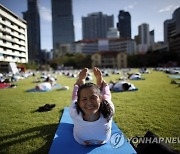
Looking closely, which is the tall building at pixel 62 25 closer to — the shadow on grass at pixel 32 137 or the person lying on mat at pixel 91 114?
the shadow on grass at pixel 32 137

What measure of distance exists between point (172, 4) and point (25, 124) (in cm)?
872

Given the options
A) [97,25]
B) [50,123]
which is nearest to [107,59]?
[50,123]

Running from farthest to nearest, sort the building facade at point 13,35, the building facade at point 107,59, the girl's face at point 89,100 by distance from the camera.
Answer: the building facade at point 107,59, the building facade at point 13,35, the girl's face at point 89,100

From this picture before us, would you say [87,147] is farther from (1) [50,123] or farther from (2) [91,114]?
(1) [50,123]

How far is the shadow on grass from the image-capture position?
369 centimetres

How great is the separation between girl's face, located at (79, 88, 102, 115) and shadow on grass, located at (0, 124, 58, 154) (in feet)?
3.67

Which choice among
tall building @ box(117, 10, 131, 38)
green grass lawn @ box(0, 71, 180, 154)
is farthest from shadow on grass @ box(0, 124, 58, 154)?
tall building @ box(117, 10, 131, 38)

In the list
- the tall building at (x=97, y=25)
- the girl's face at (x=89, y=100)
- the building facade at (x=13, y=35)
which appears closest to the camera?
the girl's face at (x=89, y=100)

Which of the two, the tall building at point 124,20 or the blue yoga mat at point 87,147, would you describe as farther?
the tall building at point 124,20

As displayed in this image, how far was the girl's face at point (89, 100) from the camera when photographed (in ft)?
10.4

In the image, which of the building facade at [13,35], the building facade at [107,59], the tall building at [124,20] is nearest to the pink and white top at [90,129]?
the tall building at [124,20]

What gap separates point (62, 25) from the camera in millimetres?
186750

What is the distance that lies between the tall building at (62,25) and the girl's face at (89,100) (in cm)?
17807

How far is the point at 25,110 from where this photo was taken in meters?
6.80
